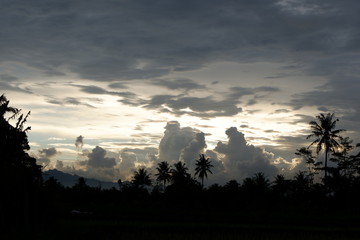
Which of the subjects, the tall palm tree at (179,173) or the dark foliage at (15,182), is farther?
the tall palm tree at (179,173)

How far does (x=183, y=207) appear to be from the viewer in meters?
62.8

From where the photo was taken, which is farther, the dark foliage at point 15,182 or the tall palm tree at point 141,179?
the tall palm tree at point 141,179

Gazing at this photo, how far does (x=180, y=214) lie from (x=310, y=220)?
15748 millimetres

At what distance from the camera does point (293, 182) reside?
88062mm

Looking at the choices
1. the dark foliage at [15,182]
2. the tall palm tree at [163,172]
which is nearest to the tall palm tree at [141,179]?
the tall palm tree at [163,172]

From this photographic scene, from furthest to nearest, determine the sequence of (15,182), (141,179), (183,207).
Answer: (141,179), (183,207), (15,182)

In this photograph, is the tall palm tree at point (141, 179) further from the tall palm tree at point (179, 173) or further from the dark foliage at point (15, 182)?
the dark foliage at point (15, 182)

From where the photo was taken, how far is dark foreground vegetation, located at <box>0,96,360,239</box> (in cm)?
3206

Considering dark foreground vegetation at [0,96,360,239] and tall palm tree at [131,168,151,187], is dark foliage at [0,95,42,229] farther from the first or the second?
tall palm tree at [131,168,151,187]

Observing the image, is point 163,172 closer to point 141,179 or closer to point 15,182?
point 141,179

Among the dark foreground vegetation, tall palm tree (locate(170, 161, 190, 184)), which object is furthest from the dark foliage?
tall palm tree (locate(170, 161, 190, 184))

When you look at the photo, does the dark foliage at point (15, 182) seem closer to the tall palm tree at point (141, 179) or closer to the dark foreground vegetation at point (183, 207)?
the dark foreground vegetation at point (183, 207)

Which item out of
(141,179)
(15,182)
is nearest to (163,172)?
(141,179)

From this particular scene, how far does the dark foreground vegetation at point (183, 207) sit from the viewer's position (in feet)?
105
